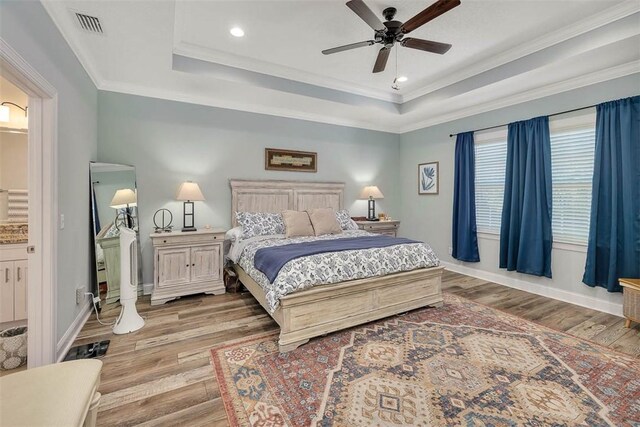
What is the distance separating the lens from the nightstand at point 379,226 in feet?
16.6

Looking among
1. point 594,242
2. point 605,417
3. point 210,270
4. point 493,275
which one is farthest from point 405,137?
point 605,417

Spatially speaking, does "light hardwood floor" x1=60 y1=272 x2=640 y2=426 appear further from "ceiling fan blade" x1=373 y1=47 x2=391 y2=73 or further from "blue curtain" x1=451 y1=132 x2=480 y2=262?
"ceiling fan blade" x1=373 y1=47 x2=391 y2=73

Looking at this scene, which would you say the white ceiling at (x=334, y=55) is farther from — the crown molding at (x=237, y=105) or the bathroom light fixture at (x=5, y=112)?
the bathroom light fixture at (x=5, y=112)

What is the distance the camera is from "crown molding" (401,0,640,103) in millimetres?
2545

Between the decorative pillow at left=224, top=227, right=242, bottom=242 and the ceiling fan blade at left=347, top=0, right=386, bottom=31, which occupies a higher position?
the ceiling fan blade at left=347, top=0, right=386, bottom=31

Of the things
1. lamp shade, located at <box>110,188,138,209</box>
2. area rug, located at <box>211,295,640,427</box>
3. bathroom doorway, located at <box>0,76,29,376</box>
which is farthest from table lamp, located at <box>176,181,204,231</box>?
area rug, located at <box>211,295,640,427</box>

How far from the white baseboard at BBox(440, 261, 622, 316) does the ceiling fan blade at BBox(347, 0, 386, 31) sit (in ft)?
12.6

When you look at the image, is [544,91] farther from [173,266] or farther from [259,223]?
[173,266]

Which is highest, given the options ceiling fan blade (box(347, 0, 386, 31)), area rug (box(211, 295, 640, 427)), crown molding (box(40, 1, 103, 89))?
ceiling fan blade (box(347, 0, 386, 31))

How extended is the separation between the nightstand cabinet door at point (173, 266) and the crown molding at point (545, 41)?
4.32 metres

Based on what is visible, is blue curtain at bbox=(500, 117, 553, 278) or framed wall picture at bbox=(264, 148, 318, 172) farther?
framed wall picture at bbox=(264, 148, 318, 172)

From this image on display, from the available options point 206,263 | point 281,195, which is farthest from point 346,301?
point 281,195

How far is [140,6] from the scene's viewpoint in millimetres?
2207

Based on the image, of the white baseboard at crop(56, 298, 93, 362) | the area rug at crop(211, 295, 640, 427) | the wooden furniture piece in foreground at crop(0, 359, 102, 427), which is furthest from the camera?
the white baseboard at crop(56, 298, 93, 362)
